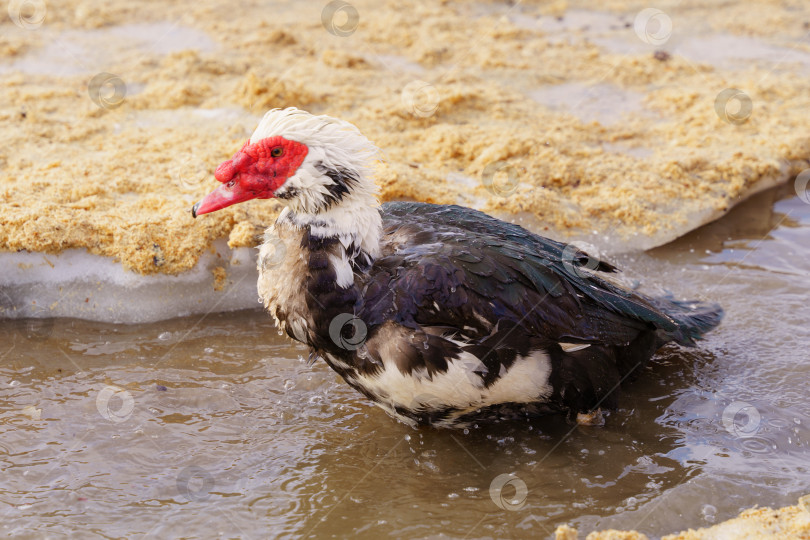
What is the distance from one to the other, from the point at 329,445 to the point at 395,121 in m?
2.87

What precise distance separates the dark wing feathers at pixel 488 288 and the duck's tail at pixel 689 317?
0.14m

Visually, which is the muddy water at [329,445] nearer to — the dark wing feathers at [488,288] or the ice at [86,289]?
the ice at [86,289]

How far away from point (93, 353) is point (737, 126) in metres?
4.80

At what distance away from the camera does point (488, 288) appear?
3158mm

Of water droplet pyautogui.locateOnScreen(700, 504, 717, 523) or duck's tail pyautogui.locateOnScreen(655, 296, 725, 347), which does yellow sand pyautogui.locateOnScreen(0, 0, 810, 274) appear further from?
water droplet pyautogui.locateOnScreen(700, 504, 717, 523)

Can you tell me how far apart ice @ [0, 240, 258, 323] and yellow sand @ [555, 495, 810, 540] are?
2.61 meters

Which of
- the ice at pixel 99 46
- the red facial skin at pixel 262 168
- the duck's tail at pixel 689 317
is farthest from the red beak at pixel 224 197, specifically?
the ice at pixel 99 46

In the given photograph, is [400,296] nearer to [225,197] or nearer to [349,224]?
[349,224]

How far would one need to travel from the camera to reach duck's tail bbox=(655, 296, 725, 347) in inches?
148

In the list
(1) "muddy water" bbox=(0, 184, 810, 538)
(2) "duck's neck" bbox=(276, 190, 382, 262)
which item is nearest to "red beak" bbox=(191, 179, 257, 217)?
(2) "duck's neck" bbox=(276, 190, 382, 262)

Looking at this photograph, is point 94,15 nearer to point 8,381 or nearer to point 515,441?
point 8,381

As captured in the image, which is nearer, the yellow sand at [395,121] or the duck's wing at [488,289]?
the duck's wing at [488,289]

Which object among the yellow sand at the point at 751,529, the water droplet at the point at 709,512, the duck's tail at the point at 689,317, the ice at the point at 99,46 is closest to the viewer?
the yellow sand at the point at 751,529

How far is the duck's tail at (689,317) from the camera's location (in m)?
3.76
